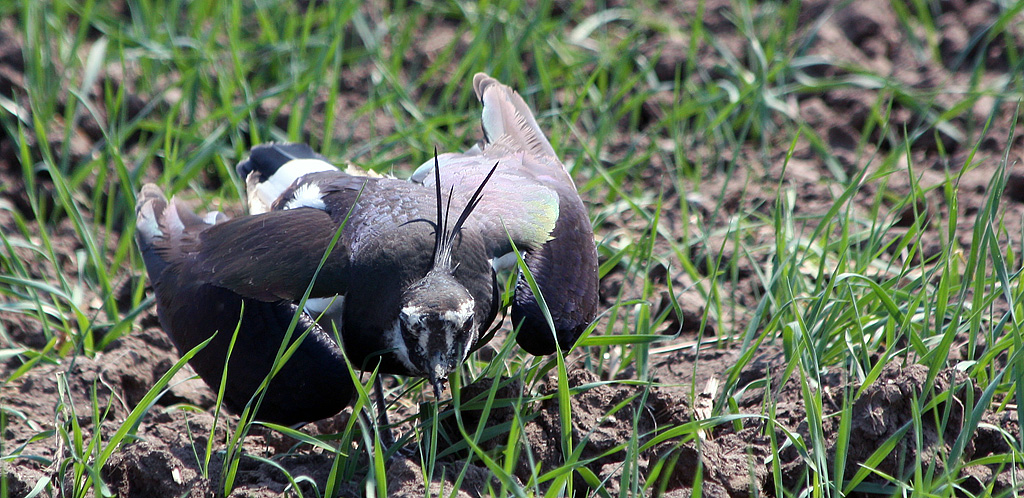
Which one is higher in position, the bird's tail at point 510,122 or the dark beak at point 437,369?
the bird's tail at point 510,122

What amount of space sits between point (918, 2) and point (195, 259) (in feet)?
13.8

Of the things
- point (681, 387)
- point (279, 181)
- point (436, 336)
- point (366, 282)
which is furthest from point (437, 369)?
point (279, 181)

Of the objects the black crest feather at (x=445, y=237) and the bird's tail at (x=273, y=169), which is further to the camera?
the bird's tail at (x=273, y=169)

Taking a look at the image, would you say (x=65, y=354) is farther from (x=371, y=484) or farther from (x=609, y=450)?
(x=609, y=450)

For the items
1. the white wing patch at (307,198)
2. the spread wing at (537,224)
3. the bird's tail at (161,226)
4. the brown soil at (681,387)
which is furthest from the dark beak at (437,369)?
the bird's tail at (161,226)

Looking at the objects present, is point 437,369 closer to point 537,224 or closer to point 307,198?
point 537,224

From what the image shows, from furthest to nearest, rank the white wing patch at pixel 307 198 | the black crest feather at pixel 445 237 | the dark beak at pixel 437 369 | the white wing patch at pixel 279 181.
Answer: the white wing patch at pixel 279 181 < the white wing patch at pixel 307 198 < the black crest feather at pixel 445 237 < the dark beak at pixel 437 369

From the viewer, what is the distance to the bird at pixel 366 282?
306 centimetres

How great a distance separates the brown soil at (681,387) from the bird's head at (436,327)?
0.19 m

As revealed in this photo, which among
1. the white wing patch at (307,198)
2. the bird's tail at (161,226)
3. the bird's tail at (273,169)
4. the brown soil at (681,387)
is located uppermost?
the white wing patch at (307,198)

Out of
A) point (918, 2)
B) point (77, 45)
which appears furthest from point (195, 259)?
point (918, 2)

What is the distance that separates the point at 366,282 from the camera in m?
3.17

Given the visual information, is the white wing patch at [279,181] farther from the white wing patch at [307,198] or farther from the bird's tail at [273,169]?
the white wing patch at [307,198]

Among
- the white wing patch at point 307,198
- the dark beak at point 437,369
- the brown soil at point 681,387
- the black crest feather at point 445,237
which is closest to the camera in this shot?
the brown soil at point 681,387
